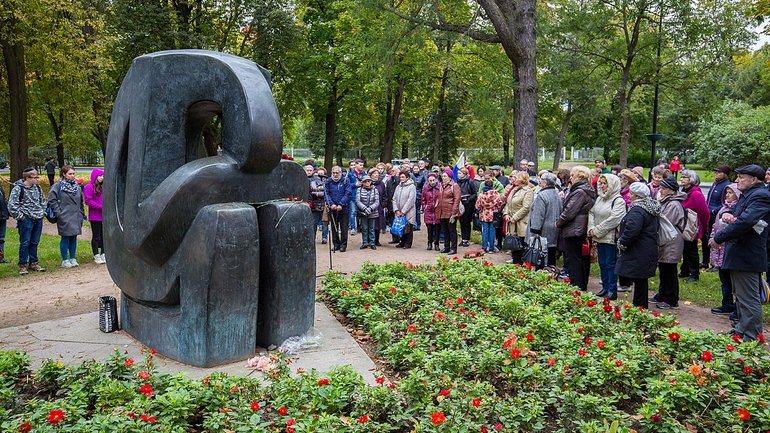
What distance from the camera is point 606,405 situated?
4184 millimetres

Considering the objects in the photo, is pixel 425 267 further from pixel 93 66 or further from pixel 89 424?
pixel 93 66

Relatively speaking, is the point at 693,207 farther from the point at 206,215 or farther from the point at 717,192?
the point at 206,215

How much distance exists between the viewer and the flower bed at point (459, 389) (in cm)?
386

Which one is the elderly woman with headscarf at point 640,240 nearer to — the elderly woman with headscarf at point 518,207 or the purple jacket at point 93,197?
the elderly woman with headscarf at point 518,207

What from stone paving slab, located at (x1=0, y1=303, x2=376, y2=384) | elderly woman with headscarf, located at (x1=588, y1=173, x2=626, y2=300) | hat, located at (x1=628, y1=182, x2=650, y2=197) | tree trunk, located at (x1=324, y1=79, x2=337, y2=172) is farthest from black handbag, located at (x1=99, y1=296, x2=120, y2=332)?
tree trunk, located at (x1=324, y1=79, x2=337, y2=172)

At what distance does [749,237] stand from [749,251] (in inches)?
6.9

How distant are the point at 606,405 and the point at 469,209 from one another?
9.49 meters

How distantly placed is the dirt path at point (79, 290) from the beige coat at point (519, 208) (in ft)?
2.77

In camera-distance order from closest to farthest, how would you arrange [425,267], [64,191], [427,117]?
[425,267]
[64,191]
[427,117]

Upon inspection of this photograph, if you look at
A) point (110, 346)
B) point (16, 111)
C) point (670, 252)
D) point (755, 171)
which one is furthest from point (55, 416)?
point (16, 111)

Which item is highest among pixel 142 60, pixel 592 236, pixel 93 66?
pixel 93 66

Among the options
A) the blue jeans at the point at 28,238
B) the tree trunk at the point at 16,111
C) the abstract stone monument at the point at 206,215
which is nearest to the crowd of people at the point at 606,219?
the abstract stone monument at the point at 206,215

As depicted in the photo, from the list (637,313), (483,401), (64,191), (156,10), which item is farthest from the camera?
(156,10)

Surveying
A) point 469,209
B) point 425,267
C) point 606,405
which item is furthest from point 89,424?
point 469,209
